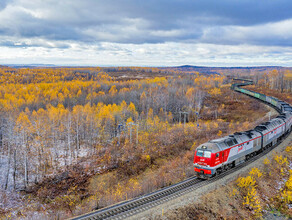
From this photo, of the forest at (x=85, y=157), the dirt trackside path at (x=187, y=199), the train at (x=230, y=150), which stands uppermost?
the train at (x=230, y=150)

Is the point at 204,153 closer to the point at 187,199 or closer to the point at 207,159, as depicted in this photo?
the point at 207,159

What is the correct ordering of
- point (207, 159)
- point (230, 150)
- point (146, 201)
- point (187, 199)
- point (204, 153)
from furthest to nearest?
point (230, 150) → point (204, 153) → point (207, 159) → point (187, 199) → point (146, 201)

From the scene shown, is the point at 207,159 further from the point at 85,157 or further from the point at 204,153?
the point at 85,157

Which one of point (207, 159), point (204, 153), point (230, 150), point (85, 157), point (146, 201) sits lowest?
point (85, 157)

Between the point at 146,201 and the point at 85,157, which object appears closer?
the point at 146,201

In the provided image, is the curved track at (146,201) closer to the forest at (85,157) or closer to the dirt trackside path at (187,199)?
the dirt trackside path at (187,199)

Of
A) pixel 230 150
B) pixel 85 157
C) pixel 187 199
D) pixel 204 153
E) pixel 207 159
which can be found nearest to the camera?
pixel 187 199

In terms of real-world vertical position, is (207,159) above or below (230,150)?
below

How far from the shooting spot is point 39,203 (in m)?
36.0

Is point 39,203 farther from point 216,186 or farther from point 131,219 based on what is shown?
point 216,186

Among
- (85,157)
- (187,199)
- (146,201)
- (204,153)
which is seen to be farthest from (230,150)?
(85,157)

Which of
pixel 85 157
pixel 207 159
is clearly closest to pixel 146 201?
pixel 207 159

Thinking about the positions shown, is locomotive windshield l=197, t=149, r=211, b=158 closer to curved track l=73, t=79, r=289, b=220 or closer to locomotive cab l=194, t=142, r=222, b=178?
locomotive cab l=194, t=142, r=222, b=178

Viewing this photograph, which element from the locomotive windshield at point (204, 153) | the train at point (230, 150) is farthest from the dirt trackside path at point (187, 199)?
the locomotive windshield at point (204, 153)
